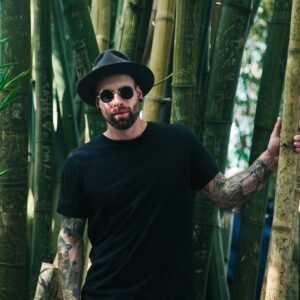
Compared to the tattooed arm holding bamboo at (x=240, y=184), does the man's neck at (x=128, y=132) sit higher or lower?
higher

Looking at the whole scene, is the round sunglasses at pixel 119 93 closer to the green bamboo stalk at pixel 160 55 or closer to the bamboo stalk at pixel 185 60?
the bamboo stalk at pixel 185 60

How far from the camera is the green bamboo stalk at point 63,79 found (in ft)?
11.0

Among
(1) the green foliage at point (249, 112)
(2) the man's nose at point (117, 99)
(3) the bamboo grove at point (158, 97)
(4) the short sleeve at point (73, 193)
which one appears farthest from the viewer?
(1) the green foliage at point (249, 112)

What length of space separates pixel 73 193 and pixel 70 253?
0.23 metres

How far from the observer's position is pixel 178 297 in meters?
2.25

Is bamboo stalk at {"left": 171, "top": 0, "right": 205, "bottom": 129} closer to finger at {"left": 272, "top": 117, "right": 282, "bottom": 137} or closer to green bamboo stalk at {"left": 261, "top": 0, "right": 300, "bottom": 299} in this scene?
finger at {"left": 272, "top": 117, "right": 282, "bottom": 137}

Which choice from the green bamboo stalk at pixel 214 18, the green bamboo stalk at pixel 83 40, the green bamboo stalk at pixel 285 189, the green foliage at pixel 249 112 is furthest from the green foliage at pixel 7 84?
the green foliage at pixel 249 112

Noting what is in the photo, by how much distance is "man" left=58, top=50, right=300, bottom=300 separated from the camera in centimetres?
225

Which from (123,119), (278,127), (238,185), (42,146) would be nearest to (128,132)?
(123,119)

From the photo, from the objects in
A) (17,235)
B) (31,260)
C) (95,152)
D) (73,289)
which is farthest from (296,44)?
(31,260)

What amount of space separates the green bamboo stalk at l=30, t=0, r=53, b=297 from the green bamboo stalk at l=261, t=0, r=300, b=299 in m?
1.52

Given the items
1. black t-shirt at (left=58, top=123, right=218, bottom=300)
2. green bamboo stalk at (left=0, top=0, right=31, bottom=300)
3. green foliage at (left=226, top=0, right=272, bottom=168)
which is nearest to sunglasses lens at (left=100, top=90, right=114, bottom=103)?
black t-shirt at (left=58, top=123, right=218, bottom=300)

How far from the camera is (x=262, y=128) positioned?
2.85 m

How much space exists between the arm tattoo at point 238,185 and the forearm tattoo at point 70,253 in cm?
48
